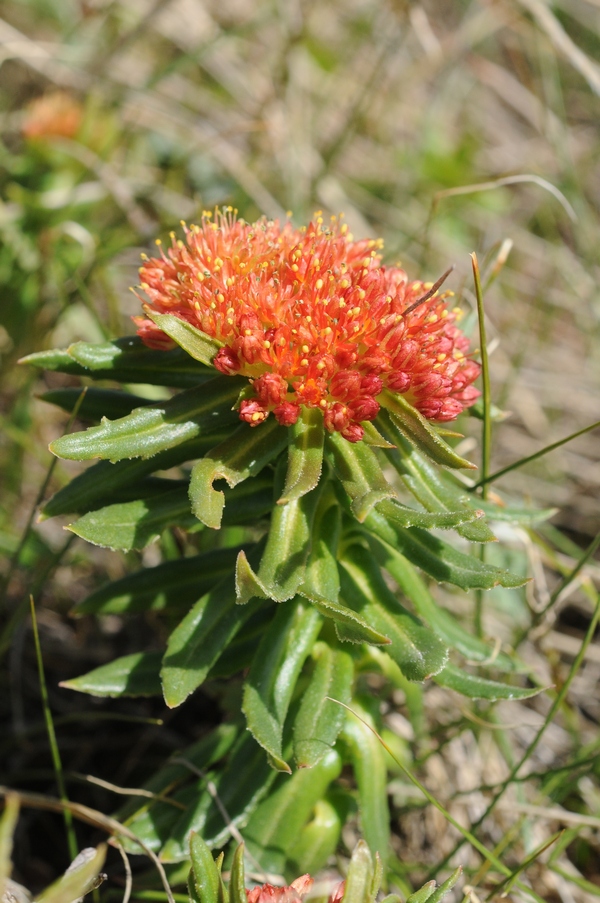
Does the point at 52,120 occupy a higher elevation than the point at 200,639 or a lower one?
higher

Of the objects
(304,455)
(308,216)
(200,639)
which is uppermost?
(308,216)

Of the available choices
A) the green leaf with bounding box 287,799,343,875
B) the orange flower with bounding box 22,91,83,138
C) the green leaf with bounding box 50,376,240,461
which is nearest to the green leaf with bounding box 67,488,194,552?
the green leaf with bounding box 50,376,240,461

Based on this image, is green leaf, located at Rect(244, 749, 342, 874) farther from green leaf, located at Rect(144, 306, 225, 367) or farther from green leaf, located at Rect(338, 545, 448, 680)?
green leaf, located at Rect(144, 306, 225, 367)

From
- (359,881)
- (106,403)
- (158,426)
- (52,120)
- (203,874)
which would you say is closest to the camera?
(359,881)

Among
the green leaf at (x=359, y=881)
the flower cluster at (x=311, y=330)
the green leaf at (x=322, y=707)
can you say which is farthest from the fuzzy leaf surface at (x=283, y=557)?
the green leaf at (x=359, y=881)

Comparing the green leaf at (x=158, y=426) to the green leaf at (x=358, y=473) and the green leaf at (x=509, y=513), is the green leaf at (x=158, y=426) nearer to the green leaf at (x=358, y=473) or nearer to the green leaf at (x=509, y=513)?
the green leaf at (x=358, y=473)

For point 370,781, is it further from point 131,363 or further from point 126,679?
point 131,363

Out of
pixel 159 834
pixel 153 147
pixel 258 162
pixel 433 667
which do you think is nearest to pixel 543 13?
pixel 258 162

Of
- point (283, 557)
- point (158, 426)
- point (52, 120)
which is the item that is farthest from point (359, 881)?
point (52, 120)
